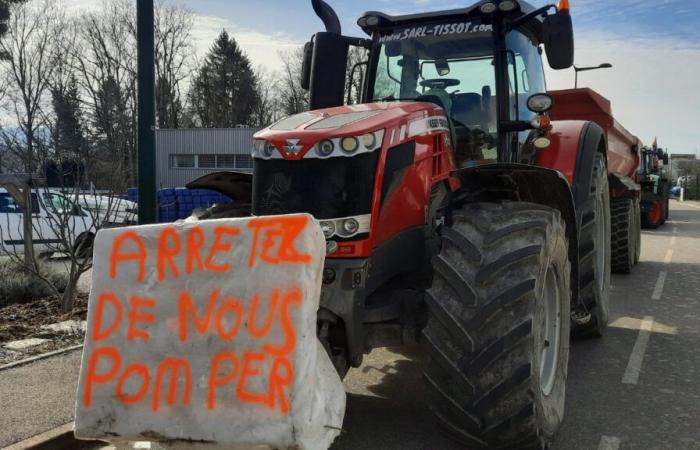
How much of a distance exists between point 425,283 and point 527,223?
0.78 meters

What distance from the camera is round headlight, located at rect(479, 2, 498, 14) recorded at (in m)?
4.81

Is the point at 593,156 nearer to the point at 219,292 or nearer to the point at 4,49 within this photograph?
the point at 219,292

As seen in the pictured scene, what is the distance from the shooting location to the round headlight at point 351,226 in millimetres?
3651

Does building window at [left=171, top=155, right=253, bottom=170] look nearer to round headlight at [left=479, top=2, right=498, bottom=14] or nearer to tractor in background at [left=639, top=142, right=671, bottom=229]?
tractor in background at [left=639, top=142, right=671, bottom=229]

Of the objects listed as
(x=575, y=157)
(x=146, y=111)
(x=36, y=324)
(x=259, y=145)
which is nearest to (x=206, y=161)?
(x=36, y=324)

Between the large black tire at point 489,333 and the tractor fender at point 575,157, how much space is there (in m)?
1.85

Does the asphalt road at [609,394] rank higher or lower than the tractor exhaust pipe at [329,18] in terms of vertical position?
lower

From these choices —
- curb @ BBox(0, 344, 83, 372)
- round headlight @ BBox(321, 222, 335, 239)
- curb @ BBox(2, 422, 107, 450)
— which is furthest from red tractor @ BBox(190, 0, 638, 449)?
curb @ BBox(0, 344, 83, 372)

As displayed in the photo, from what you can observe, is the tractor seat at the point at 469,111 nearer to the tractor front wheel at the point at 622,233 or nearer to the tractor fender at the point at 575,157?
the tractor fender at the point at 575,157

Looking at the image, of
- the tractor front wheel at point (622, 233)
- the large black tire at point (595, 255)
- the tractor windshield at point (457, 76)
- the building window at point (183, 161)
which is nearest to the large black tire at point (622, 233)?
the tractor front wheel at point (622, 233)

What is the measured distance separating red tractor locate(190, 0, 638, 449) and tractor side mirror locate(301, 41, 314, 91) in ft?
0.04

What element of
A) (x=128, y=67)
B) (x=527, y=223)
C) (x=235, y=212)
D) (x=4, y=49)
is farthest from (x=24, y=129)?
(x=128, y=67)

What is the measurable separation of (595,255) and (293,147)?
330 cm

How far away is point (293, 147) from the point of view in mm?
3730
